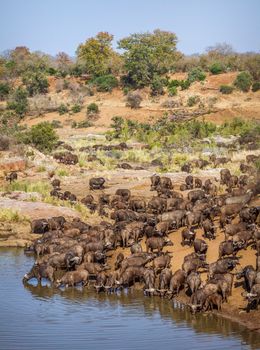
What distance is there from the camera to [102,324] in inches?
557

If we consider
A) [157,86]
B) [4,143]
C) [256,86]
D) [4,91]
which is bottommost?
[4,143]

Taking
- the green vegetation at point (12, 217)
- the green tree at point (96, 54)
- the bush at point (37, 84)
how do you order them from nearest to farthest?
the green vegetation at point (12, 217) < the bush at point (37, 84) < the green tree at point (96, 54)

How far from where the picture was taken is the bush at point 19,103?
6588cm

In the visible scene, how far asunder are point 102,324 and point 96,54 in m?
68.3

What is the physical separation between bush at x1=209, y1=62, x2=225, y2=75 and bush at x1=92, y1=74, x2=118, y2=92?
11.2 m

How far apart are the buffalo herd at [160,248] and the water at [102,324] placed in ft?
1.46

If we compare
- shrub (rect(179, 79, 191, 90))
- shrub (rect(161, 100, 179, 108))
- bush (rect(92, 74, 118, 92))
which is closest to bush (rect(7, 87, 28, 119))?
bush (rect(92, 74, 118, 92))

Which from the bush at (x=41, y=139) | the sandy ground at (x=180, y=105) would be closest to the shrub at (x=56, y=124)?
the sandy ground at (x=180, y=105)

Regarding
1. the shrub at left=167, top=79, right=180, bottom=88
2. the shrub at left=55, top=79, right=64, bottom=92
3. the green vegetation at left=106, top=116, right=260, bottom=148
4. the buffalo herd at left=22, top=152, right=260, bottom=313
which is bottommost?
the buffalo herd at left=22, top=152, right=260, bottom=313

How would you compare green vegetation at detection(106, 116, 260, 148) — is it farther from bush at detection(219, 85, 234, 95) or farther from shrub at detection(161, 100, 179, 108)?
bush at detection(219, 85, 234, 95)

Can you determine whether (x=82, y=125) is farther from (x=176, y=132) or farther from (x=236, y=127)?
(x=236, y=127)

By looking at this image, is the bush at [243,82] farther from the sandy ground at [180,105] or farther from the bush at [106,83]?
the bush at [106,83]

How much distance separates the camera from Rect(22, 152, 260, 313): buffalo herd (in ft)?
49.4

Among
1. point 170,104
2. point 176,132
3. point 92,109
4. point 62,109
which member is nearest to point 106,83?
point 62,109
